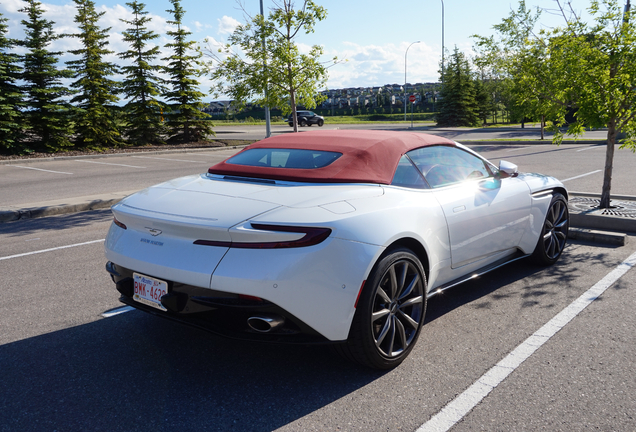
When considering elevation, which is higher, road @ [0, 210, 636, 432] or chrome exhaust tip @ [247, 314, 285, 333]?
chrome exhaust tip @ [247, 314, 285, 333]

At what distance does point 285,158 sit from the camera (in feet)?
13.2

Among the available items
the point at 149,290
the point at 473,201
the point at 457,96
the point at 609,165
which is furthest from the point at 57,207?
the point at 457,96

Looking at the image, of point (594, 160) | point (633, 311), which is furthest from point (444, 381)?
point (594, 160)

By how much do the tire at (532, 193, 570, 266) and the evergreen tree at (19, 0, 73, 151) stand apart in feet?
65.4

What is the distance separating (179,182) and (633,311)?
3.68 meters

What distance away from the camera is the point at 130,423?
109 inches

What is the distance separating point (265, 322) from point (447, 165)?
7.11 ft

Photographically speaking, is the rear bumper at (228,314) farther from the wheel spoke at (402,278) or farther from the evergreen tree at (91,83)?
the evergreen tree at (91,83)

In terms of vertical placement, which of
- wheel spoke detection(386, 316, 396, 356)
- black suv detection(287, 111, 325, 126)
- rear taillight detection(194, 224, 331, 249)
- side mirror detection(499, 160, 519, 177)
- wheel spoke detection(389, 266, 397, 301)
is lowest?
wheel spoke detection(386, 316, 396, 356)

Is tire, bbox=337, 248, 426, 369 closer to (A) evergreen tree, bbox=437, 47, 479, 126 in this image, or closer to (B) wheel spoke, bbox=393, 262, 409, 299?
(B) wheel spoke, bbox=393, 262, 409, 299

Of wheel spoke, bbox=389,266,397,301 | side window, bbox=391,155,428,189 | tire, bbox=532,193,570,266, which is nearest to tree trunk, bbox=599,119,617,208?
tire, bbox=532,193,570,266

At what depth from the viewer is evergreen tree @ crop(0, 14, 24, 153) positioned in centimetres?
1938

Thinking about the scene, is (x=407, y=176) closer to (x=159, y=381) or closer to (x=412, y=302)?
(x=412, y=302)

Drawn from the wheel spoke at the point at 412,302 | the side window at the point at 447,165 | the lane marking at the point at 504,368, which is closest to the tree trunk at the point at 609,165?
the lane marking at the point at 504,368
